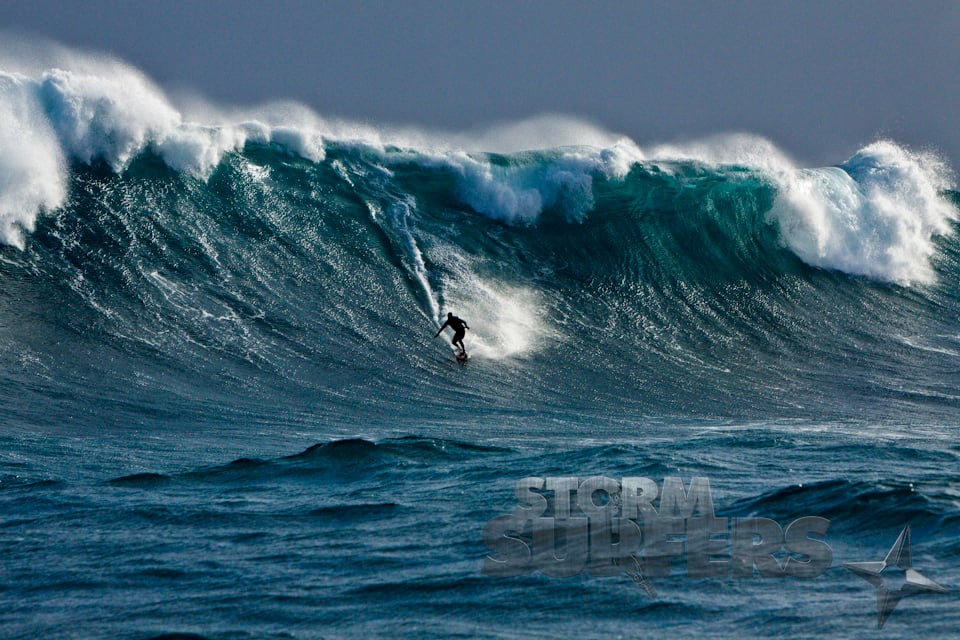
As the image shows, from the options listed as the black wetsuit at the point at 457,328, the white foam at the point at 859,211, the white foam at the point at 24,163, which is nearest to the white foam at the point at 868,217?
the white foam at the point at 859,211

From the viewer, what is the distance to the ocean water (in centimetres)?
649

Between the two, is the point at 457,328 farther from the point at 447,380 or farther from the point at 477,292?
the point at 477,292

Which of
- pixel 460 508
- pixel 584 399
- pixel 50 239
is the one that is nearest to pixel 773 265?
pixel 584 399

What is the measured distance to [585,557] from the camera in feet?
22.9

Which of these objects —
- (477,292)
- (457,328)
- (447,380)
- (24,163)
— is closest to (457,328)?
(457,328)

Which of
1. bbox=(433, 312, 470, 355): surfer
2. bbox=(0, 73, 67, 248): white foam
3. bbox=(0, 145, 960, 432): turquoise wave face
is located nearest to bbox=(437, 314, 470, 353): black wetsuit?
bbox=(433, 312, 470, 355): surfer

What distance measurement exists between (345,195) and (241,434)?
9917 millimetres

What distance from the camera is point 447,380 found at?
49.4 feet

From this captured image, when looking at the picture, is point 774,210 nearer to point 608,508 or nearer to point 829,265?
point 829,265

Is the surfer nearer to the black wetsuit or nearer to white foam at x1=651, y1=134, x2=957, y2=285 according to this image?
the black wetsuit

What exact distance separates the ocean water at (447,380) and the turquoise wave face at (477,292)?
7cm

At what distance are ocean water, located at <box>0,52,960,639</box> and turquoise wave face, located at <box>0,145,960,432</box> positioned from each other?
0.24 feet

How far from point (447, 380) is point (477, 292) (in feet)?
12.1

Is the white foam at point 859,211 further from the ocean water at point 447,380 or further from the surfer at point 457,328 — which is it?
the surfer at point 457,328
